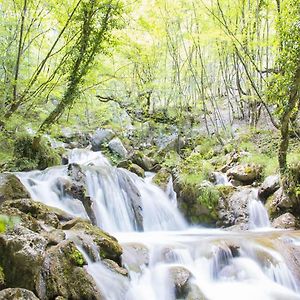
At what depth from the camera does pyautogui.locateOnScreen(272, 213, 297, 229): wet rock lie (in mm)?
8648

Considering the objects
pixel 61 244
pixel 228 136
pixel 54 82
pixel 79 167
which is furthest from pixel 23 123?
pixel 228 136

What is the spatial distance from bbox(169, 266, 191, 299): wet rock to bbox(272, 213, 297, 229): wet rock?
4214mm

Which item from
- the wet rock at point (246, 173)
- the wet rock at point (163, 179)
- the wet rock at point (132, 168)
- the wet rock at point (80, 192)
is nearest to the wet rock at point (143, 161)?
the wet rock at point (132, 168)

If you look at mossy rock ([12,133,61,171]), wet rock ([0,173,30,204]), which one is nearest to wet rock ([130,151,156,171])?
mossy rock ([12,133,61,171])

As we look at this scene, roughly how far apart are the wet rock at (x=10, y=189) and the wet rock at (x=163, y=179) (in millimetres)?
4991

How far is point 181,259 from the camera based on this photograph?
6.28 metres

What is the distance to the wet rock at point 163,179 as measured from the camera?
11.4 metres

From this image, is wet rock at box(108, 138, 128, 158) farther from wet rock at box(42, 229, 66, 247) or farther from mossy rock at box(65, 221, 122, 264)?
wet rock at box(42, 229, 66, 247)

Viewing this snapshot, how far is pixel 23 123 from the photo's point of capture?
844cm

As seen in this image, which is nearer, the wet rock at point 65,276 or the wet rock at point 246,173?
the wet rock at point 65,276

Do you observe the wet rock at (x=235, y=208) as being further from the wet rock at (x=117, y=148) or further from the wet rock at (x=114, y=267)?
the wet rock at (x=117, y=148)

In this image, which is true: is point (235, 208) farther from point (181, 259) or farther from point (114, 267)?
point (114, 267)

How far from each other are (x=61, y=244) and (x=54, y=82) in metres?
4.80

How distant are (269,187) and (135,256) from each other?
5.28 m
